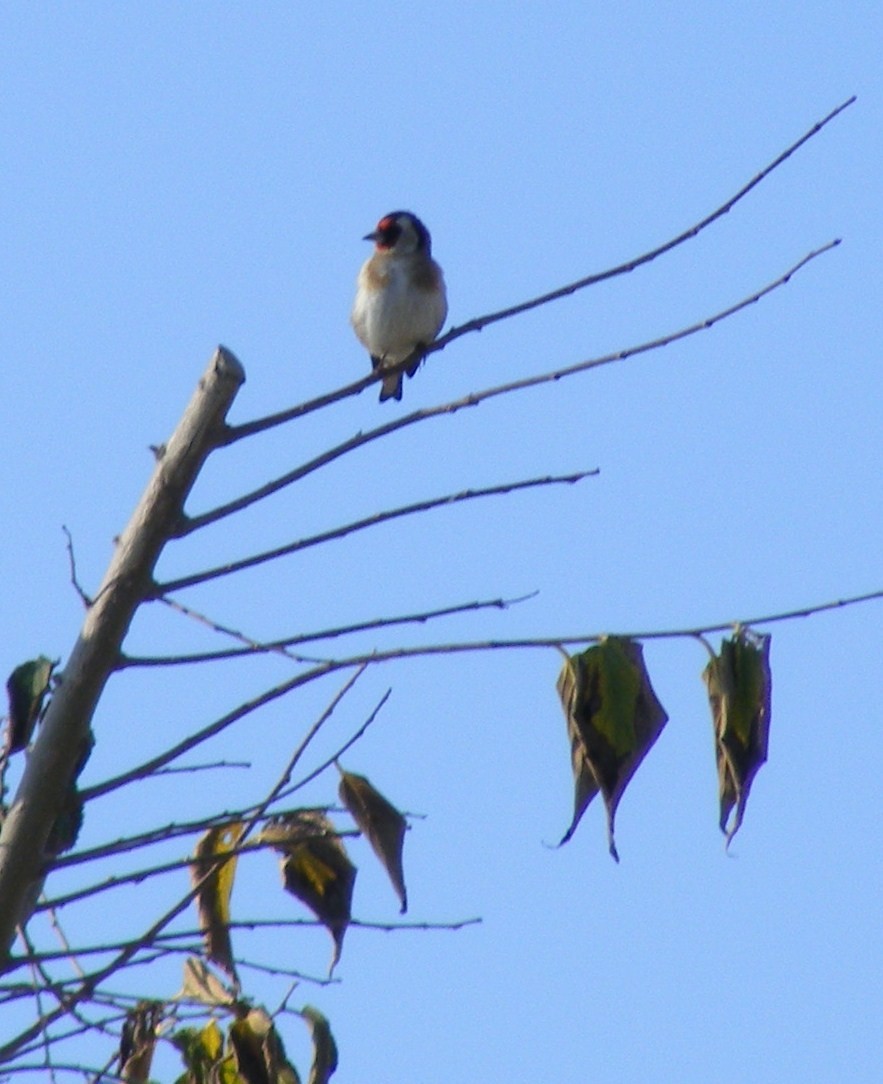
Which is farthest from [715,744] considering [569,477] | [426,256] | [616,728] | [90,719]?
[426,256]

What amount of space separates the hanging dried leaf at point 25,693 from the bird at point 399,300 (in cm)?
439

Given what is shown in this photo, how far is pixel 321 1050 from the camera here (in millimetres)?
2283

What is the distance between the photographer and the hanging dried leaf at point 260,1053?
2.27 m

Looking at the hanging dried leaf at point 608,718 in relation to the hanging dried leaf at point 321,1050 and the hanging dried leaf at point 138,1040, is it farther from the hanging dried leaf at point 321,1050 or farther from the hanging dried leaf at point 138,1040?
the hanging dried leaf at point 138,1040

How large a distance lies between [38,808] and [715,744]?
87 cm

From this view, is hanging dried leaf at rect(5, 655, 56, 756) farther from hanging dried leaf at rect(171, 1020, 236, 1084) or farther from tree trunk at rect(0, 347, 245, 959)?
hanging dried leaf at rect(171, 1020, 236, 1084)

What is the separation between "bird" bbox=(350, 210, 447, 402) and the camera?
6.89 metres

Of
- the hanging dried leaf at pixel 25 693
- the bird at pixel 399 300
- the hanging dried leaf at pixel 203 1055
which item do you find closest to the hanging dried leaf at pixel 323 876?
the hanging dried leaf at pixel 203 1055

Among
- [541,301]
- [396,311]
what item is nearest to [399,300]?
[396,311]

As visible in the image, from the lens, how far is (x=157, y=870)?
2262mm

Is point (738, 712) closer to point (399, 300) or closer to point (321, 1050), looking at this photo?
point (321, 1050)

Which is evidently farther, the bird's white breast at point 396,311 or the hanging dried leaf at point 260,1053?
the bird's white breast at point 396,311

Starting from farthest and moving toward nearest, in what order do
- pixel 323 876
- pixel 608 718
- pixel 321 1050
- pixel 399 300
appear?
pixel 399 300, pixel 323 876, pixel 321 1050, pixel 608 718

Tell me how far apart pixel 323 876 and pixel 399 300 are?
4.68 metres
